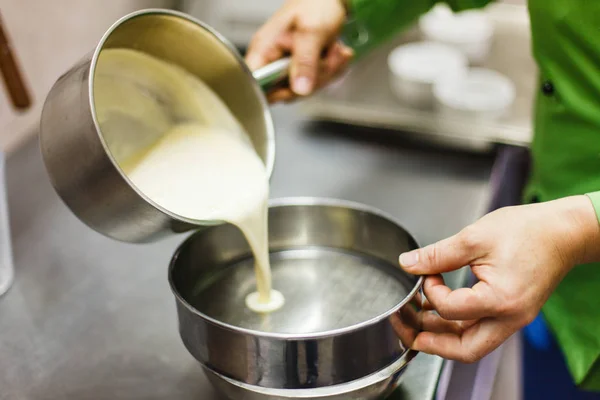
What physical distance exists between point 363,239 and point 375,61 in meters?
0.71

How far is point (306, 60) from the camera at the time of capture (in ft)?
2.64

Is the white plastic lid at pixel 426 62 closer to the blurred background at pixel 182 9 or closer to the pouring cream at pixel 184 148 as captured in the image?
the blurred background at pixel 182 9

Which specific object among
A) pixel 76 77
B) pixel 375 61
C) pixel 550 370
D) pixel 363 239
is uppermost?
pixel 76 77

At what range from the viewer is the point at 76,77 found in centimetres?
58

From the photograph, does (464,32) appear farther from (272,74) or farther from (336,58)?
(272,74)

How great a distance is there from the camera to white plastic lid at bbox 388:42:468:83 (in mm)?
1179

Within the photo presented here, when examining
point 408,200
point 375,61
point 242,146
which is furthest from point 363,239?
point 375,61

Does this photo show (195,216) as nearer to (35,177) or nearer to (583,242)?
(583,242)

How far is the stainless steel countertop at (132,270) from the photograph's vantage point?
2.20 ft

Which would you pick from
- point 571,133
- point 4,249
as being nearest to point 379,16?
point 571,133

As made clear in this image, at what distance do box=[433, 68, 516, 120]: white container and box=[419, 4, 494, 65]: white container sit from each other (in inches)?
3.2

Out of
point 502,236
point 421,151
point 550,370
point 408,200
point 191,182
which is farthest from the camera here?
point 550,370

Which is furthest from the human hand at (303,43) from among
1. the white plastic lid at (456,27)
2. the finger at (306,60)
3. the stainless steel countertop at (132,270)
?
the white plastic lid at (456,27)

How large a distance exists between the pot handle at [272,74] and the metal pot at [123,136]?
0.03 metres
